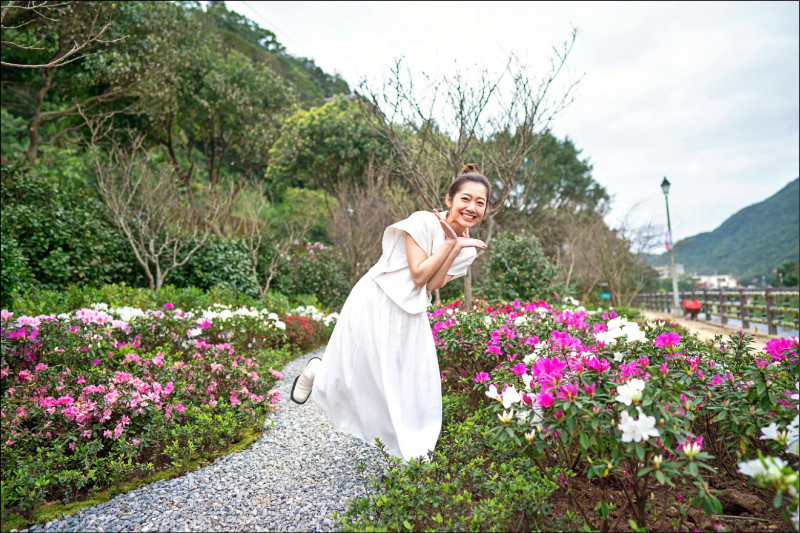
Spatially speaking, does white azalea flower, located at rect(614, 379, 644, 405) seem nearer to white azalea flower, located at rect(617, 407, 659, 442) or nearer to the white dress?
white azalea flower, located at rect(617, 407, 659, 442)

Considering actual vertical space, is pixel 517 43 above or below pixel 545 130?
above

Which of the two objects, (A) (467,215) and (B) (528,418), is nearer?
(B) (528,418)

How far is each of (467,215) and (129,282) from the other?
8.08m

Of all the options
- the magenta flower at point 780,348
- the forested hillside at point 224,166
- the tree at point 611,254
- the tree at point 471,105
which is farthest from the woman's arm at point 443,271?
the tree at point 611,254

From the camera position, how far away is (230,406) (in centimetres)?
353

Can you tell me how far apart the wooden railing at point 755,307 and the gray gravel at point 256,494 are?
32.6ft

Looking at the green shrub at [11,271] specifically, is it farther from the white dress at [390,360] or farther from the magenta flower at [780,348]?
the magenta flower at [780,348]

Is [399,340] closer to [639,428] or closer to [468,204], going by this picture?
[468,204]

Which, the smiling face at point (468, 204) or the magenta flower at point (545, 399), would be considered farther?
the smiling face at point (468, 204)

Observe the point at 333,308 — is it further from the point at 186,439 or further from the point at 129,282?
the point at 186,439

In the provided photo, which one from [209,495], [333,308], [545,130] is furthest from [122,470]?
[333,308]

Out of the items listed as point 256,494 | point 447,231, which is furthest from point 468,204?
point 256,494

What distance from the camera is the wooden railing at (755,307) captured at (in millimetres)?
9922

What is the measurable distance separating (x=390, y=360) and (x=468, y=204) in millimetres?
929
